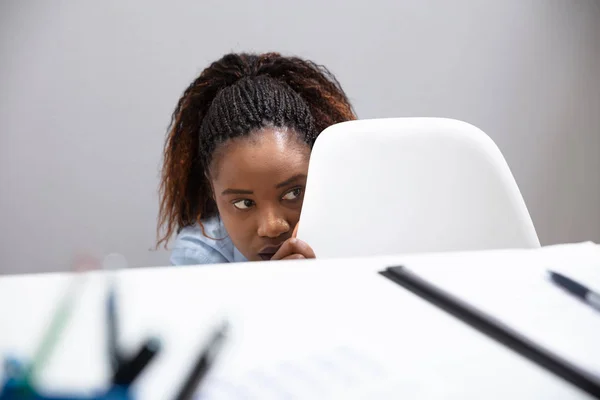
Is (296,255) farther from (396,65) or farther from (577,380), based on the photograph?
(396,65)

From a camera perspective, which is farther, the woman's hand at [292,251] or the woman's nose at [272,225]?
the woman's nose at [272,225]

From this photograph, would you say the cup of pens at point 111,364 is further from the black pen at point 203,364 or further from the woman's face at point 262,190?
the woman's face at point 262,190

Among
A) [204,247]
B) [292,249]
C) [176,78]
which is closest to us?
[292,249]

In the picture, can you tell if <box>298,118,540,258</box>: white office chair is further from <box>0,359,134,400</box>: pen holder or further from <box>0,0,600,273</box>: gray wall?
<box>0,0,600,273</box>: gray wall

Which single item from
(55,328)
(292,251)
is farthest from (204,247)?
(55,328)

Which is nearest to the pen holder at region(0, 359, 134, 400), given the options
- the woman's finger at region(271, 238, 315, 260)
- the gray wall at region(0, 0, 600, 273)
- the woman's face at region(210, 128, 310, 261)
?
the woman's finger at region(271, 238, 315, 260)

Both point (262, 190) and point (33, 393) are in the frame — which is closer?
point (33, 393)

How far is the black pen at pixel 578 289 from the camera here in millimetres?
A: 250

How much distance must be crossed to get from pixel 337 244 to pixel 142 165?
83 cm

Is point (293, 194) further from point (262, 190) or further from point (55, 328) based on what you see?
point (55, 328)

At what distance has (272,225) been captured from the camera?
658mm

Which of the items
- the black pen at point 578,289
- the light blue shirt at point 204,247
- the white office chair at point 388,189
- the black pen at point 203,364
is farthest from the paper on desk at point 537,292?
the light blue shirt at point 204,247

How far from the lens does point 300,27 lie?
1226mm

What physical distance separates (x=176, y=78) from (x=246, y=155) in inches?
23.0
